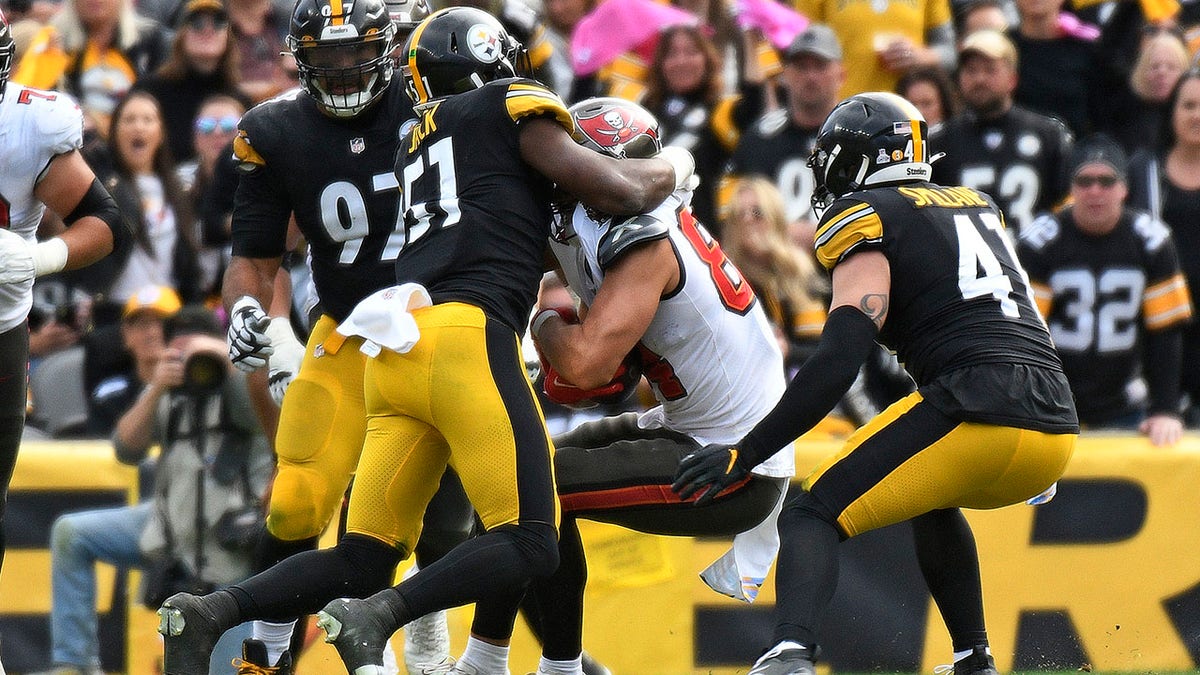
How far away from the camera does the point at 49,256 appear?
16.2ft

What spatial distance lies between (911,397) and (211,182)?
4.09m

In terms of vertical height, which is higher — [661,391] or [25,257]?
[25,257]

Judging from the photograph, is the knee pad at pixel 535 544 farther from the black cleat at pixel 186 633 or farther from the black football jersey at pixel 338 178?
the black football jersey at pixel 338 178

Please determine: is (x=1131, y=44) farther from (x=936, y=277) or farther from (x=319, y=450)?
(x=319, y=450)

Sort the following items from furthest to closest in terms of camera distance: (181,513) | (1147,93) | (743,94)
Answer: (1147,93), (743,94), (181,513)

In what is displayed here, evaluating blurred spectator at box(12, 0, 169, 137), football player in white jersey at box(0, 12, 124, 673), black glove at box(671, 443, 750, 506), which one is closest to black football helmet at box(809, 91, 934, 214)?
black glove at box(671, 443, 750, 506)

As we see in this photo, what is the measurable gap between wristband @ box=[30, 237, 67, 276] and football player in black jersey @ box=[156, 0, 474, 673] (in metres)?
0.52

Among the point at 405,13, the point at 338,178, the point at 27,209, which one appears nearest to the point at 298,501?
the point at 338,178

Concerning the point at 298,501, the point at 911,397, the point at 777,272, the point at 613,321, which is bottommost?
the point at 298,501

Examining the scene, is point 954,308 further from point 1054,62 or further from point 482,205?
point 1054,62

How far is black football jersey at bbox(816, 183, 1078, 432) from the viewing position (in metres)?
4.50

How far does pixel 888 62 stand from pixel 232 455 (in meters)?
3.97

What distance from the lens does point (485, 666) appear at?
491cm

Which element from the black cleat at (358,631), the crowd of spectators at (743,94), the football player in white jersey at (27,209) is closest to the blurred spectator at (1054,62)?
the crowd of spectators at (743,94)
